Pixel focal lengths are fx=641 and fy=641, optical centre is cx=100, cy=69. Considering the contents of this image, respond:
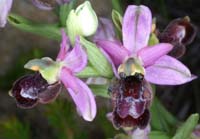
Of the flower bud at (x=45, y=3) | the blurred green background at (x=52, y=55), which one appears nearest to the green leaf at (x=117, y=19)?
the flower bud at (x=45, y=3)

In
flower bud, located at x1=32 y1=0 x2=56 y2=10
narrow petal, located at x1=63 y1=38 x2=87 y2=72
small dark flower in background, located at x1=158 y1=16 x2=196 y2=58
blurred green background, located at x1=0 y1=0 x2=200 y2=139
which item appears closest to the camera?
narrow petal, located at x1=63 y1=38 x2=87 y2=72

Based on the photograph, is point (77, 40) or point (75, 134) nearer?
point (77, 40)

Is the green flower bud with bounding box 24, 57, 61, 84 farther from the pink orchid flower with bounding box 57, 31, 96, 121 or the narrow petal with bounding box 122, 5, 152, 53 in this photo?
the narrow petal with bounding box 122, 5, 152, 53

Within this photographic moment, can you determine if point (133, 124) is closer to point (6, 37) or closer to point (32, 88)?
point (32, 88)

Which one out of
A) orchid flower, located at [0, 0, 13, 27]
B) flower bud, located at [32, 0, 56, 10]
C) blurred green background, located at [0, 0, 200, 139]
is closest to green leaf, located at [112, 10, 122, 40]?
flower bud, located at [32, 0, 56, 10]

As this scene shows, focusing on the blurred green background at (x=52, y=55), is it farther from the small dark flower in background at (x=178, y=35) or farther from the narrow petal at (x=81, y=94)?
the narrow petal at (x=81, y=94)

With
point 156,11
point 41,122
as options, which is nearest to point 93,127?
point 41,122
